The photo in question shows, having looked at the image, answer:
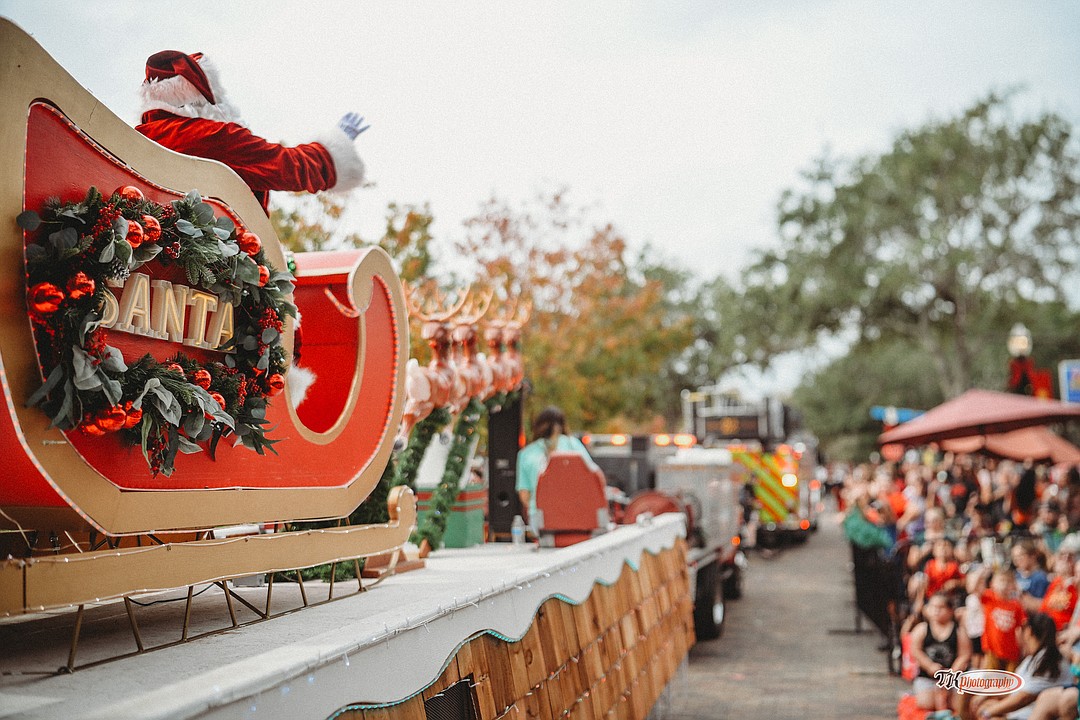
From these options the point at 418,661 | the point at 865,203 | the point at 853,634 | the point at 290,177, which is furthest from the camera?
the point at 865,203

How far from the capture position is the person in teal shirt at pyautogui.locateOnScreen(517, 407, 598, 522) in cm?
855

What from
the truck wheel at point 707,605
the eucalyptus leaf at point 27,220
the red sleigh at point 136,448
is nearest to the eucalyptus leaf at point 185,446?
the red sleigh at point 136,448

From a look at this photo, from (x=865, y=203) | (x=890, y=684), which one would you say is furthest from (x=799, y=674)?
(x=865, y=203)

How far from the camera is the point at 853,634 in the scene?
13391 millimetres

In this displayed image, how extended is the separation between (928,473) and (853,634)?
37.8ft

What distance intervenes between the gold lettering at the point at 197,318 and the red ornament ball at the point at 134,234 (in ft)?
1.46

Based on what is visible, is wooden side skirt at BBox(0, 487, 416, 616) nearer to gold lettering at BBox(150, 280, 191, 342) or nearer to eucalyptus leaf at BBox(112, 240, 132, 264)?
gold lettering at BBox(150, 280, 191, 342)

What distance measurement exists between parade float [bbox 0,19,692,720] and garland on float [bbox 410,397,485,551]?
1949 millimetres

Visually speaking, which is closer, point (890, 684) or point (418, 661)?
point (418, 661)

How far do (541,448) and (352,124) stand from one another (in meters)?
4.18

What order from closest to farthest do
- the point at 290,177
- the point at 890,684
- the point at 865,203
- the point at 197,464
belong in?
the point at 197,464 → the point at 290,177 → the point at 890,684 → the point at 865,203

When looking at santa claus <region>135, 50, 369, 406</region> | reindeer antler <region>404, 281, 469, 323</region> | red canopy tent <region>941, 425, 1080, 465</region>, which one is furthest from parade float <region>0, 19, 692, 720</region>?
red canopy tent <region>941, 425, 1080, 465</region>

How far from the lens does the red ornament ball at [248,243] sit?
3939mm

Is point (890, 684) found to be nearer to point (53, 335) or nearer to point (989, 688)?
point (989, 688)
